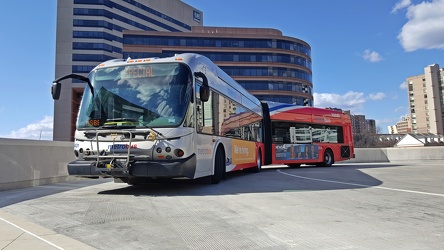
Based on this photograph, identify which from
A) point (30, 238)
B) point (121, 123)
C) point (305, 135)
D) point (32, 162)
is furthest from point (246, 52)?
point (30, 238)

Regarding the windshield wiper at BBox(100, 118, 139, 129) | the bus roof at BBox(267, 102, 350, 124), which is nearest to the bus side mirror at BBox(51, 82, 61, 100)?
the windshield wiper at BBox(100, 118, 139, 129)

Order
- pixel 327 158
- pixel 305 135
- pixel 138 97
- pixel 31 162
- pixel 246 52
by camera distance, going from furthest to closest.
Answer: pixel 246 52 < pixel 327 158 < pixel 305 135 < pixel 31 162 < pixel 138 97

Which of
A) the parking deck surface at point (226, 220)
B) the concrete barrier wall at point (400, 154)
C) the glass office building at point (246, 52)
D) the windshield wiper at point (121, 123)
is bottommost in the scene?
the parking deck surface at point (226, 220)

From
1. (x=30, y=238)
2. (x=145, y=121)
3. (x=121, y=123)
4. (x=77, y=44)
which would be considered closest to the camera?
(x=30, y=238)

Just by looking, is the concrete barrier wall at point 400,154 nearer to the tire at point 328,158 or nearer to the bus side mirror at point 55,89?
the tire at point 328,158

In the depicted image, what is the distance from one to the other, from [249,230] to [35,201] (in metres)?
5.15

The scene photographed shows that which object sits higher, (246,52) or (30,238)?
(246,52)

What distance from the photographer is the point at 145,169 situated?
25.7ft

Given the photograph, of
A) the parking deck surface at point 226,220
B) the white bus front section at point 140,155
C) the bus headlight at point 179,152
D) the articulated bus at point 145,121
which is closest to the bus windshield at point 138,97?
the articulated bus at point 145,121

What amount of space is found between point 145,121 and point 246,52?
3337 inches

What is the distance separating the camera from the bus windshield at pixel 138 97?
26.7 feet

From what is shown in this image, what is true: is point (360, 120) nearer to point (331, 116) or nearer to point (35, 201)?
point (331, 116)

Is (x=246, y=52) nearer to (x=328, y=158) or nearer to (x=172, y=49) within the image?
(x=172, y=49)

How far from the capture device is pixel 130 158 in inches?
312
